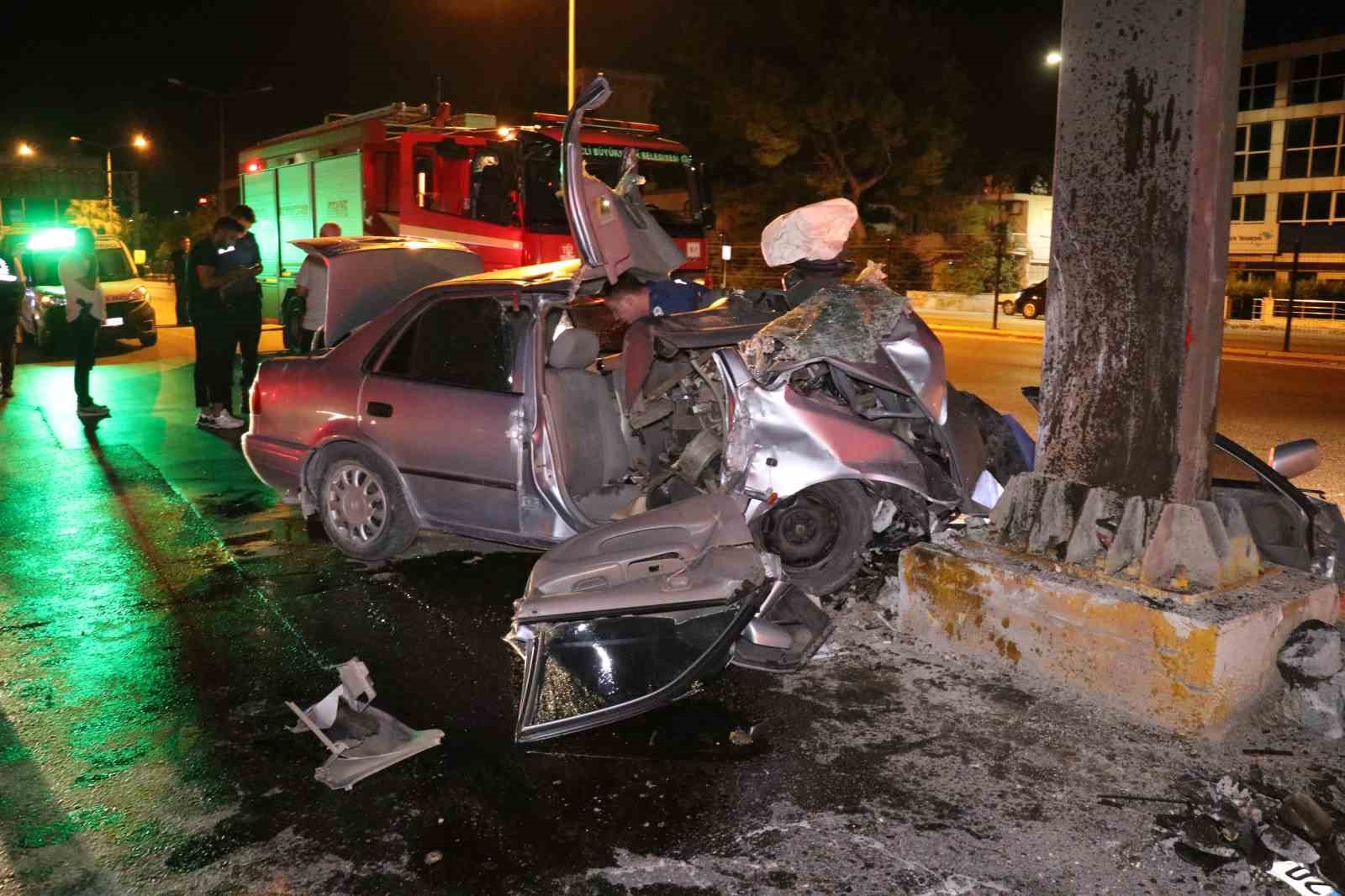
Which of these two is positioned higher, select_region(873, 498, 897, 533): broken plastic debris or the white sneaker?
select_region(873, 498, 897, 533): broken plastic debris

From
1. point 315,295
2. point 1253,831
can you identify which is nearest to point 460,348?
point 315,295

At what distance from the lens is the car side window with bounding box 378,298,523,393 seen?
5941mm

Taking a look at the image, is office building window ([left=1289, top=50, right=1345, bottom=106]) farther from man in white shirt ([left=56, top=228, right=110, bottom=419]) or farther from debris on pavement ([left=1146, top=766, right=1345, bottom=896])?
debris on pavement ([left=1146, top=766, right=1345, bottom=896])

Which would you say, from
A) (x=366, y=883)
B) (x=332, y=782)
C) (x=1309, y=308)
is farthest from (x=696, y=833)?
(x=1309, y=308)

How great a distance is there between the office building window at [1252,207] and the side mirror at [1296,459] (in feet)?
142

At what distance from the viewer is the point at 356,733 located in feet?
13.6

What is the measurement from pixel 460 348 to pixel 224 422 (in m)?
5.80

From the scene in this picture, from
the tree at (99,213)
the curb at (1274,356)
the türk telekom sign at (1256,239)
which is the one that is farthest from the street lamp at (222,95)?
the türk telekom sign at (1256,239)

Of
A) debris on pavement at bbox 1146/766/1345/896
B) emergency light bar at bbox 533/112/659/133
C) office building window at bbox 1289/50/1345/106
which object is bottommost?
debris on pavement at bbox 1146/766/1345/896

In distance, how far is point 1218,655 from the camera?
13.2 ft

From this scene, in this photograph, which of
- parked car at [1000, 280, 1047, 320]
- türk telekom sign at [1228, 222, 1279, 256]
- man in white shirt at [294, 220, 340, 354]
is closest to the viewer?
man in white shirt at [294, 220, 340, 354]

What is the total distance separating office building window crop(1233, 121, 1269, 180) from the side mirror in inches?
1715

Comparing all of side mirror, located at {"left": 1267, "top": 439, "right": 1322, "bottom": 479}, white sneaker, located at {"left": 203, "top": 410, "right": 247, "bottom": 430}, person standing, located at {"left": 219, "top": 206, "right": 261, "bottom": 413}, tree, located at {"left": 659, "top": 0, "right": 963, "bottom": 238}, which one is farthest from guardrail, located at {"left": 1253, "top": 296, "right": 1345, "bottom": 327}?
white sneaker, located at {"left": 203, "top": 410, "right": 247, "bottom": 430}

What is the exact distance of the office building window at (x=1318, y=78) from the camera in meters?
41.2
